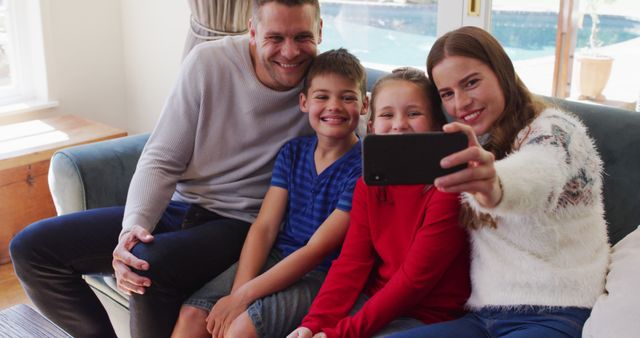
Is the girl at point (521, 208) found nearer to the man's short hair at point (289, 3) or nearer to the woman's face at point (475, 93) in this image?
the woman's face at point (475, 93)

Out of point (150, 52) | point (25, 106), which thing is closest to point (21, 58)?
point (25, 106)

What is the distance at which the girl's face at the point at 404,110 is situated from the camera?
1502mm

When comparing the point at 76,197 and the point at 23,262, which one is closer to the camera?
the point at 23,262

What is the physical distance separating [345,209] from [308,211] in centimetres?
14

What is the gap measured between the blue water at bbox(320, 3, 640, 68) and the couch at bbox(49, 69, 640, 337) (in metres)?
0.50

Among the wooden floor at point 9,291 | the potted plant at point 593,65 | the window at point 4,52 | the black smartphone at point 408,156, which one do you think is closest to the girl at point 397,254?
Result: the black smartphone at point 408,156

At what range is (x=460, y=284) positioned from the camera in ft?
4.89

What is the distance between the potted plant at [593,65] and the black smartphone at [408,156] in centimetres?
107

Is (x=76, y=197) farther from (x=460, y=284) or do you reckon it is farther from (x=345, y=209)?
(x=460, y=284)

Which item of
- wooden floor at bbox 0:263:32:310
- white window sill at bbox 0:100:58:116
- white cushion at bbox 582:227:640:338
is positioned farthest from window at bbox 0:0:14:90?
white cushion at bbox 582:227:640:338

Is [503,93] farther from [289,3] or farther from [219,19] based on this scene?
[219,19]

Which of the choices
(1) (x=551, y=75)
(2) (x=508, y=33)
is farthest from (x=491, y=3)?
(1) (x=551, y=75)

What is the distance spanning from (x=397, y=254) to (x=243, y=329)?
37 cm

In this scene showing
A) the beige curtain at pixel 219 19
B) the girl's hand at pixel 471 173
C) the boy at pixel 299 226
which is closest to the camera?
the girl's hand at pixel 471 173
